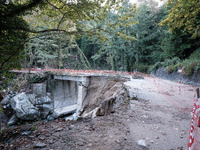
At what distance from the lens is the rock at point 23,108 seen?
391 inches

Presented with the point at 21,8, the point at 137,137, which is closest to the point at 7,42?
the point at 21,8

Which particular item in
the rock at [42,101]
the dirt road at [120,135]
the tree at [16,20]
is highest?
the tree at [16,20]

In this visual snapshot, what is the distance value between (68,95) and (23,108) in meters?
7.83

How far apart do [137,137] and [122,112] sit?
130cm

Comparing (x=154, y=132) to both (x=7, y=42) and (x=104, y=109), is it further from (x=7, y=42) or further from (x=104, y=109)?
(x=7, y=42)

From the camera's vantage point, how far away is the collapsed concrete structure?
10648 mm

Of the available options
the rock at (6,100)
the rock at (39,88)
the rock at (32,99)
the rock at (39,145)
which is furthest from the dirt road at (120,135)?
the rock at (39,88)

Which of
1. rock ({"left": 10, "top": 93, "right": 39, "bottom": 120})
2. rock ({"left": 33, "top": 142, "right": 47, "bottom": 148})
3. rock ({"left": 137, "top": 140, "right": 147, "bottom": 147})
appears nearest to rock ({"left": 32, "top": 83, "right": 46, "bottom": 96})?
rock ({"left": 10, "top": 93, "right": 39, "bottom": 120})

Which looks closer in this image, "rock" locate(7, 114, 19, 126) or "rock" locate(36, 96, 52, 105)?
"rock" locate(7, 114, 19, 126)

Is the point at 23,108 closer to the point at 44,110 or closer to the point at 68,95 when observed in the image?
the point at 44,110

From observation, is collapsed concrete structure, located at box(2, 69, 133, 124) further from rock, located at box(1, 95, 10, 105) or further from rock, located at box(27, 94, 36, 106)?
rock, located at box(1, 95, 10, 105)

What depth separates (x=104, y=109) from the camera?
4371mm

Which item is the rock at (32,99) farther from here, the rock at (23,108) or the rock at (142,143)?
the rock at (142,143)

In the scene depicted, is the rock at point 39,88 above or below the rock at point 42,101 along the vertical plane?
above
